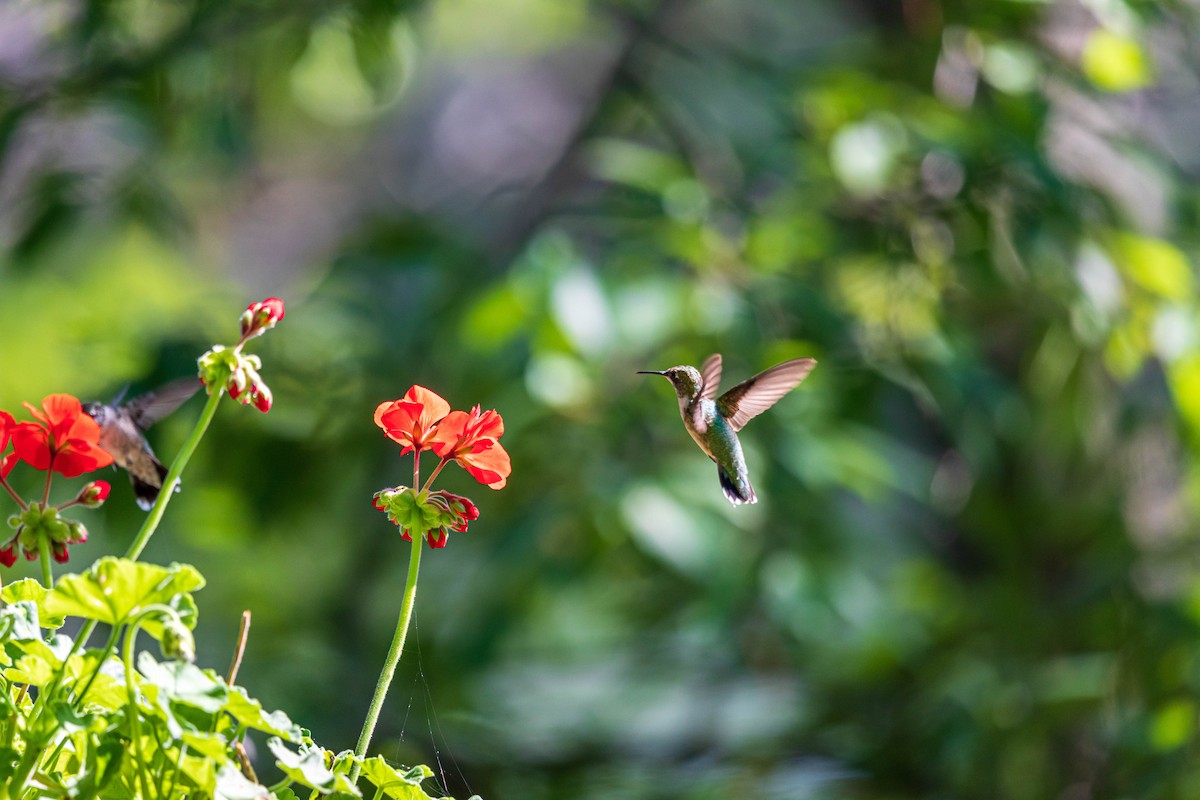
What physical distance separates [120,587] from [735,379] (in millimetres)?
1265

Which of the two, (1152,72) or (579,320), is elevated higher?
(1152,72)

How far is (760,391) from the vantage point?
2.62 ft

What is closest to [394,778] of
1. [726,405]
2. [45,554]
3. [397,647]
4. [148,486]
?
[397,647]

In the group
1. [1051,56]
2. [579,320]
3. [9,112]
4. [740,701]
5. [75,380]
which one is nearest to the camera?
[579,320]

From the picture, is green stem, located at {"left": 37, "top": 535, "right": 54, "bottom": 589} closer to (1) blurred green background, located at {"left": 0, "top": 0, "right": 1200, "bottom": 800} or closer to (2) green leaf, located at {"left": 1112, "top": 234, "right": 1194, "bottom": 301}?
(1) blurred green background, located at {"left": 0, "top": 0, "right": 1200, "bottom": 800}

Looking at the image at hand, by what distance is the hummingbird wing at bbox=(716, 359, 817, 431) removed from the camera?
74 centimetres

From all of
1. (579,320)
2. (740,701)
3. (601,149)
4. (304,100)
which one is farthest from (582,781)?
(304,100)

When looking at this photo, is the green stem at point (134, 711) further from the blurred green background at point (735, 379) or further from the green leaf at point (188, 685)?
the blurred green background at point (735, 379)

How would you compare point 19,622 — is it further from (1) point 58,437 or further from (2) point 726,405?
(2) point 726,405

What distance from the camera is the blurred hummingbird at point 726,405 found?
0.73 metres

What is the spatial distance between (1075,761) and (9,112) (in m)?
1.84

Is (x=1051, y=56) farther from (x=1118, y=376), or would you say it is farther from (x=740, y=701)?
(x=740, y=701)

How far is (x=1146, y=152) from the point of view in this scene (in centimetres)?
170

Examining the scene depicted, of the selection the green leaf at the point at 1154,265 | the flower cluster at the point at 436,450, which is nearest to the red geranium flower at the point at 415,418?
the flower cluster at the point at 436,450
